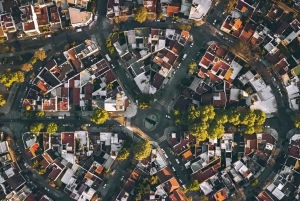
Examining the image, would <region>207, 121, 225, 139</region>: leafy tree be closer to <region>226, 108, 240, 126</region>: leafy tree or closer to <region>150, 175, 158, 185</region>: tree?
<region>226, 108, 240, 126</region>: leafy tree

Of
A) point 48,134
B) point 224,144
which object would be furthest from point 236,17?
point 48,134

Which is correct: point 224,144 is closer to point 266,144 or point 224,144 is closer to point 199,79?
point 266,144

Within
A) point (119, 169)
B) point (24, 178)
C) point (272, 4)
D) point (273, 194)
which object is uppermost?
point (272, 4)

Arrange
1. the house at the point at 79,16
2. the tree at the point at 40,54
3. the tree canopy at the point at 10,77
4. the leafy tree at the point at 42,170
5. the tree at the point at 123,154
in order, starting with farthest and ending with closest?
the house at the point at 79,16, the tree at the point at 40,54, the leafy tree at the point at 42,170, the tree canopy at the point at 10,77, the tree at the point at 123,154

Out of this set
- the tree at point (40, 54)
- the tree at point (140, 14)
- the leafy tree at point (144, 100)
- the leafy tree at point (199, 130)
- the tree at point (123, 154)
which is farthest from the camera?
the tree at point (40, 54)

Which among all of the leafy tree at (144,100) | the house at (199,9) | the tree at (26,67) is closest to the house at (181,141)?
the leafy tree at (144,100)

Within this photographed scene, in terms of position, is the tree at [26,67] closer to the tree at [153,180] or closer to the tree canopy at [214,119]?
the tree canopy at [214,119]

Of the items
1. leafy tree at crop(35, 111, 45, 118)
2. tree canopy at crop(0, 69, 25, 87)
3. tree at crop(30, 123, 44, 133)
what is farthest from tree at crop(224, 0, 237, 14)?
tree at crop(30, 123, 44, 133)
